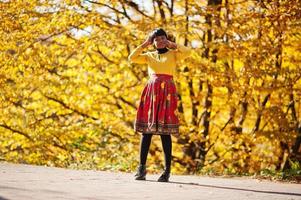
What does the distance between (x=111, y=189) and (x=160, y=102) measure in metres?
1.56

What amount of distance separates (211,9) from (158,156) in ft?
13.3

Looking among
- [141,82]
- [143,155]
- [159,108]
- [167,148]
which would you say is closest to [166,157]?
[167,148]

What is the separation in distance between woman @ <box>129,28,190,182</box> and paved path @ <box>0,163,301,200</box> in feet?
1.48

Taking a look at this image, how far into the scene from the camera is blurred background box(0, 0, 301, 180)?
35.4ft

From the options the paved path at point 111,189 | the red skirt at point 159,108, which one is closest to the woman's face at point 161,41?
the red skirt at point 159,108

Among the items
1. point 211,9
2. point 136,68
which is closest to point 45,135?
point 136,68

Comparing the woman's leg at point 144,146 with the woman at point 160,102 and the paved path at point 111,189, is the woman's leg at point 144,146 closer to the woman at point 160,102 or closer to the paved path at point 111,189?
the woman at point 160,102

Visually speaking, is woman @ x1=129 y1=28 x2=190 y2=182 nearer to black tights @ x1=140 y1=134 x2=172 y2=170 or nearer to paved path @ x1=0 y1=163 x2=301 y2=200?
black tights @ x1=140 y1=134 x2=172 y2=170

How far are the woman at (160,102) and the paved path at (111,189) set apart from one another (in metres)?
0.45

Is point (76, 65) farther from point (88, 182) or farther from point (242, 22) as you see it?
point (88, 182)

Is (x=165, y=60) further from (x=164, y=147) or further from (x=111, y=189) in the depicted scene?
(x=111, y=189)

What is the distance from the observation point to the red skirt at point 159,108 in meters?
7.01

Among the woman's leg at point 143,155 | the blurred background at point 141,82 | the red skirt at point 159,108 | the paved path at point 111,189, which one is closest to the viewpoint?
the paved path at point 111,189

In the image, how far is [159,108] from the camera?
7035 millimetres
